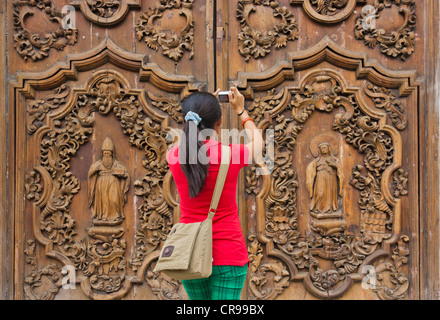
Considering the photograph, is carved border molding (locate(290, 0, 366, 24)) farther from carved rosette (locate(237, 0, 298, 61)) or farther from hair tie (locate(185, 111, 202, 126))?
hair tie (locate(185, 111, 202, 126))

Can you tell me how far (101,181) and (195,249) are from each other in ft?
5.55

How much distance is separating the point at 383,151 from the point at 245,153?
1.79 m

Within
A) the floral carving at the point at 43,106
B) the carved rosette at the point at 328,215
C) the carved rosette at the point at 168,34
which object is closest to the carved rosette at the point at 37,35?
the floral carving at the point at 43,106

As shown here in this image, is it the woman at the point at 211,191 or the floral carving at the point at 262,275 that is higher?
the woman at the point at 211,191

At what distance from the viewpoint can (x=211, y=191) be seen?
2.05m

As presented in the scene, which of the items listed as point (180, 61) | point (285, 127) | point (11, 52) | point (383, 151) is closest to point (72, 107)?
point (11, 52)

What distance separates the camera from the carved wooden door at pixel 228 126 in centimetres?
355

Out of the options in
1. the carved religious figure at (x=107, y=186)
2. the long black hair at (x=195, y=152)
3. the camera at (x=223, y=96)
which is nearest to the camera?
the long black hair at (x=195, y=152)

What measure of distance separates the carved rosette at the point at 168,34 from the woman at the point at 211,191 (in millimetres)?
1548

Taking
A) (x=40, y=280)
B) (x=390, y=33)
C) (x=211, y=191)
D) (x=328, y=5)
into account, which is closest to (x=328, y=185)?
(x=390, y=33)

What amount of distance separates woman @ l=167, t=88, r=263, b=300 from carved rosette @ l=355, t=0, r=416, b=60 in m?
1.92

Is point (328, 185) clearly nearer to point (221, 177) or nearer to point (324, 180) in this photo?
point (324, 180)

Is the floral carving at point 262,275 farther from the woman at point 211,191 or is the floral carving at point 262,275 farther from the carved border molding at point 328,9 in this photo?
the carved border molding at point 328,9

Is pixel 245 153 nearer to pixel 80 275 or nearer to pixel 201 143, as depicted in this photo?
pixel 201 143
